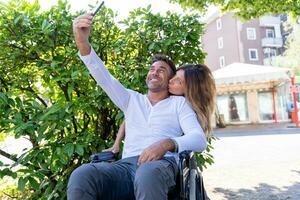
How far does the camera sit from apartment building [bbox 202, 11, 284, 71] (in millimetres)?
40000

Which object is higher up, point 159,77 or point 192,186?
point 159,77

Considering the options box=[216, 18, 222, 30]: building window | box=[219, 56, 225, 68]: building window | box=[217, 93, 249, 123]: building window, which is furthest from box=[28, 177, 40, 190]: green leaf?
box=[216, 18, 222, 30]: building window

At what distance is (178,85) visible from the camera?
280 centimetres

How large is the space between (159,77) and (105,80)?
0.47m

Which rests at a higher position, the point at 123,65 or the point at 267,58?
the point at 267,58

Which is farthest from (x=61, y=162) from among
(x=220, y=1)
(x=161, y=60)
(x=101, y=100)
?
(x=220, y=1)

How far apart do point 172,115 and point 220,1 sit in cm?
719

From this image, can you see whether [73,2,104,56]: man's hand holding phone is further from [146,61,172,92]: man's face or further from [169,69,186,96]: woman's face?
[169,69,186,96]: woman's face

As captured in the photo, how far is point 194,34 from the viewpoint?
3.49 metres

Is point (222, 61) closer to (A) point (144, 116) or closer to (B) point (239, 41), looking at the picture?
(B) point (239, 41)

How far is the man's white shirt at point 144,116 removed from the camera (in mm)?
2510

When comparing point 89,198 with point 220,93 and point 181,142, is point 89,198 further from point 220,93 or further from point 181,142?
point 220,93

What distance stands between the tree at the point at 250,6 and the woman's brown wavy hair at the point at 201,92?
642 cm

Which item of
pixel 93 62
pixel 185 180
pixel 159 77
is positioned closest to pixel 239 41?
pixel 159 77
